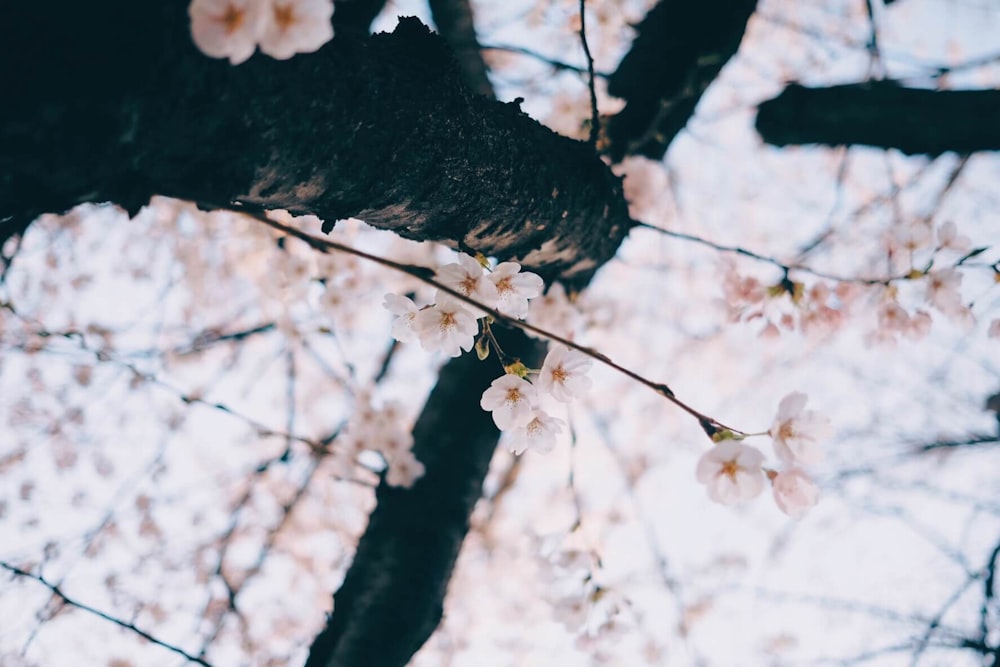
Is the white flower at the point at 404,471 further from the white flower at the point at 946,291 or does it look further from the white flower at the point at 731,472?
the white flower at the point at 946,291

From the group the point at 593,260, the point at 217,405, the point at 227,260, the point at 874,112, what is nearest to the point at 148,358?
the point at 227,260

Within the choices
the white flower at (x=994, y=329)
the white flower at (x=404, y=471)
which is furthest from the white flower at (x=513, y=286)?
the white flower at (x=994, y=329)

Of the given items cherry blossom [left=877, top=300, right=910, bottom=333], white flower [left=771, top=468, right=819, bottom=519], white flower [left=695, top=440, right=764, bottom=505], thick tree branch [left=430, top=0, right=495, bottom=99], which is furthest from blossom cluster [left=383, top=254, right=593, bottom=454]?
thick tree branch [left=430, top=0, right=495, bottom=99]

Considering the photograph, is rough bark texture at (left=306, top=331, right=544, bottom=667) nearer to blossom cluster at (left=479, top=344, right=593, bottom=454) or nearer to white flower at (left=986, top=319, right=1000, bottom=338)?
blossom cluster at (left=479, top=344, right=593, bottom=454)

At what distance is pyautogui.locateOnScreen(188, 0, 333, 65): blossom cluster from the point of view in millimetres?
494

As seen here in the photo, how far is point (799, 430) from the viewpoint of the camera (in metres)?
0.91

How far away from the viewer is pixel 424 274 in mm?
688

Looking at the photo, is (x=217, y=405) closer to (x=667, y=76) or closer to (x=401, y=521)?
(x=401, y=521)

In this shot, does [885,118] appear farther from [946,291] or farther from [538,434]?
[538,434]

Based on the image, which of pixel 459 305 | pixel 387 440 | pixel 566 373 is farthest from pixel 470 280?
pixel 387 440

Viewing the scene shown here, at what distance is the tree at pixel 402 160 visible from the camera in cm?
52

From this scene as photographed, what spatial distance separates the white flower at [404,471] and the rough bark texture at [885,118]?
164 centimetres

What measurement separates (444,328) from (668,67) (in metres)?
1.16

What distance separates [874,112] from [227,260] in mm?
4252
